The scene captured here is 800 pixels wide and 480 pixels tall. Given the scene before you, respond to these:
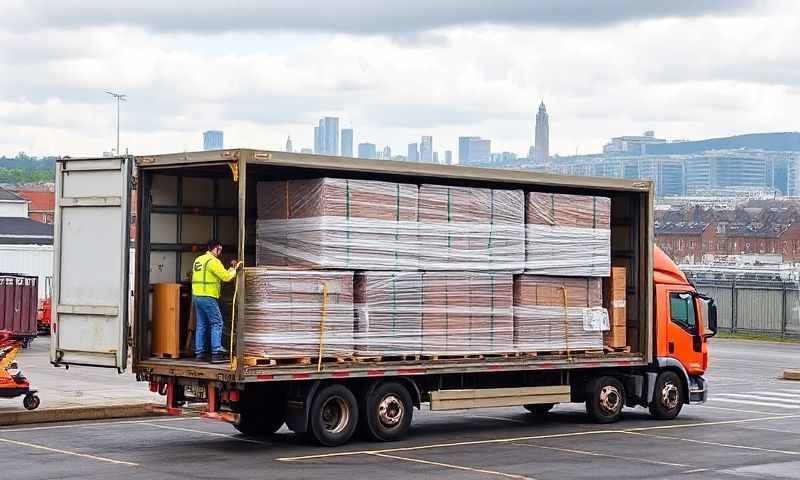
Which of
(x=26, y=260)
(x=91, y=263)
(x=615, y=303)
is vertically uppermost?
(x=26, y=260)

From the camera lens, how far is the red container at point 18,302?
105 feet

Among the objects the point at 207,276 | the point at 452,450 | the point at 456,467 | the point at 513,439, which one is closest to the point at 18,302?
the point at 207,276

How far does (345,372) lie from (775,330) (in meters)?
36.1

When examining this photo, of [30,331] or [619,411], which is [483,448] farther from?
[30,331]

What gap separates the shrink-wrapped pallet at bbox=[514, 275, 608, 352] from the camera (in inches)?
754

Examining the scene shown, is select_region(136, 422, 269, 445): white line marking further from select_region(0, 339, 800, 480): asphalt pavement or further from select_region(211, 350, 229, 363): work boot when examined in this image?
select_region(211, 350, 229, 363): work boot

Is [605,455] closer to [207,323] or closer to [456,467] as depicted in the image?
[456,467]

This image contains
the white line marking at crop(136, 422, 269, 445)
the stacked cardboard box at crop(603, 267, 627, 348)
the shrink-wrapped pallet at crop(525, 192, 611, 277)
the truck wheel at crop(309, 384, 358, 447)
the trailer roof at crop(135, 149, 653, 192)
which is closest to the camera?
the trailer roof at crop(135, 149, 653, 192)

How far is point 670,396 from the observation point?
21.3 m

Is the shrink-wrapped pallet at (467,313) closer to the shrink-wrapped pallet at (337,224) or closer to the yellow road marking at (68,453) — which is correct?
the shrink-wrapped pallet at (337,224)

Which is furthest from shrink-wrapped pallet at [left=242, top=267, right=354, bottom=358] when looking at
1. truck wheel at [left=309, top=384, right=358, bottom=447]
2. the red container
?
the red container

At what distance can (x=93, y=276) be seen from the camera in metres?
17.3

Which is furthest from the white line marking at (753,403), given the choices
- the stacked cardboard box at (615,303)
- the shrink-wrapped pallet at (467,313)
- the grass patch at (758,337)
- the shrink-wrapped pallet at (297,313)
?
the grass patch at (758,337)

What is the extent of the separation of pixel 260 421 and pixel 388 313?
7.61ft
